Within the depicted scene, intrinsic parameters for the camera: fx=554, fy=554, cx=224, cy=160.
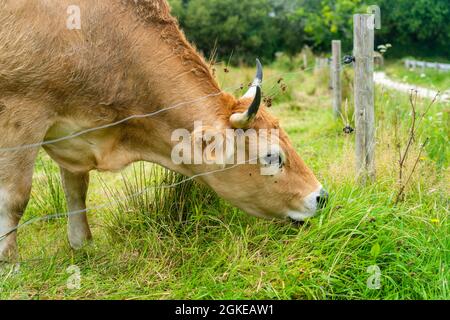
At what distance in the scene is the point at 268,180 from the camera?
4.19 metres

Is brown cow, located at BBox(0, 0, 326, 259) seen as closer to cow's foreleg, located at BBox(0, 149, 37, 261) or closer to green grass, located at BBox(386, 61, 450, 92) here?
cow's foreleg, located at BBox(0, 149, 37, 261)

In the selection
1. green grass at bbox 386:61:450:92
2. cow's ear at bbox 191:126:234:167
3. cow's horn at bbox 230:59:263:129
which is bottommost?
green grass at bbox 386:61:450:92

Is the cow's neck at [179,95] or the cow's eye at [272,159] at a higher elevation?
the cow's neck at [179,95]

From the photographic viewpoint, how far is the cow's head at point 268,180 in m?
4.13

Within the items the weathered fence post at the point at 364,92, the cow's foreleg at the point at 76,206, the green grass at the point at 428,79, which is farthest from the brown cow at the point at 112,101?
Result: the green grass at the point at 428,79

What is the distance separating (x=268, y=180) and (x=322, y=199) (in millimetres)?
446

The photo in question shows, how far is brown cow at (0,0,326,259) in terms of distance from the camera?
386 centimetres

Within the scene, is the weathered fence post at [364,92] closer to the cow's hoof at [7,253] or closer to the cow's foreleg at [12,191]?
the cow's foreleg at [12,191]

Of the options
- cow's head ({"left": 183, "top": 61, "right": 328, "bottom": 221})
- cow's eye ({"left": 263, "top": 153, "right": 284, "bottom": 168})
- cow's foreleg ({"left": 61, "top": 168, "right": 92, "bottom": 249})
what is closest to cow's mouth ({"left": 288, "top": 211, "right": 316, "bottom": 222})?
cow's head ({"left": 183, "top": 61, "right": 328, "bottom": 221})

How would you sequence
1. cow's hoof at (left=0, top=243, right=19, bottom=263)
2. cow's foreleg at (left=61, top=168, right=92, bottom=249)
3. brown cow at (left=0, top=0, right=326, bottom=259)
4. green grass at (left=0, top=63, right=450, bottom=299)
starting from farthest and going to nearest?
cow's foreleg at (left=61, top=168, right=92, bottom=249)
cow's hoof at (left=0, top=243, right=19, bottom=263)
brown cow at (left=0, top=0, right=326, bottom=259)
green grass at (left=0, top=63, right=450, bottom=299)

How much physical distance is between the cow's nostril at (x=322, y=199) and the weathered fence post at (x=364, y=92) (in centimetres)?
71

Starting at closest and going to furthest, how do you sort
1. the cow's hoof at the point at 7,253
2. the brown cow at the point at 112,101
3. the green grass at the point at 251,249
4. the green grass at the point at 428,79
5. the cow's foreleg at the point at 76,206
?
the green grass at the point at 251,249 → the brown cow at the point at 112,101 → the cow's hoof at the point at 7,253 → the cow's foreleg at the point at 76,206 → the green grass at the point at 428,79

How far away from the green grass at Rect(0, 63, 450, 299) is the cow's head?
135mm
